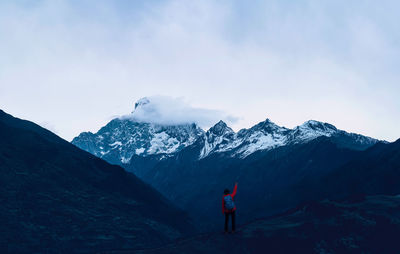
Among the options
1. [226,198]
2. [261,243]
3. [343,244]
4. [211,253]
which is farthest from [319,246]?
[226,198]

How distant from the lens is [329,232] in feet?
341

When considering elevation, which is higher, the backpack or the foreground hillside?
the backpack

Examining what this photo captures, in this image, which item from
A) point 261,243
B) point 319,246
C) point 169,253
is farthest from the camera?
point 319,246

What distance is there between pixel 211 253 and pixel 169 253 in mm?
15856

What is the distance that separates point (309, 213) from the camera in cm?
12900

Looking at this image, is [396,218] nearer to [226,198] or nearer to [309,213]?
[309,213]

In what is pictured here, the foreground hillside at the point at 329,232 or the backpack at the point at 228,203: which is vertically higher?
the backpack at the point at 228,203

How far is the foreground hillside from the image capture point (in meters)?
92.4

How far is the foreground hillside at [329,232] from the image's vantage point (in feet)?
303

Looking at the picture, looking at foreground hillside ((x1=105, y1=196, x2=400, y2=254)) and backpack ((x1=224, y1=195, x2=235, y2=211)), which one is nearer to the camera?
backpack ((x1=224, y1=195, x2=235, y2=211))

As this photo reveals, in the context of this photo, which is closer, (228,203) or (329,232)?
(228,203)

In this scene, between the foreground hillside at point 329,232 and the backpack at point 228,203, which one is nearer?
the backpack at point 228,203

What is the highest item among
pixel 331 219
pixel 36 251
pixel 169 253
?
pixel 331 219

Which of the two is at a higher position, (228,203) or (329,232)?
(228,203)
